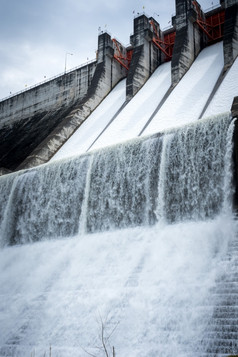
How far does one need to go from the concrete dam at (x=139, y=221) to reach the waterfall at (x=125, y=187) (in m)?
0.03

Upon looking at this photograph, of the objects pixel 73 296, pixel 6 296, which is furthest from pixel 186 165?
pixel 6 296

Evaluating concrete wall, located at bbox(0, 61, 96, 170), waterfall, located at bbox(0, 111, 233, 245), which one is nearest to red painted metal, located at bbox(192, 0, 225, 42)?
concrete wall, located at bbox(0, 61, 96, 170)

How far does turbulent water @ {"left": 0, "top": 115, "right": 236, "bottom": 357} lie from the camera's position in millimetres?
6087

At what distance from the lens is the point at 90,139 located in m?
14.9

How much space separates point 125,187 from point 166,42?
10990 mm

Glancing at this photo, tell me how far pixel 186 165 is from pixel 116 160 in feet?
6.91

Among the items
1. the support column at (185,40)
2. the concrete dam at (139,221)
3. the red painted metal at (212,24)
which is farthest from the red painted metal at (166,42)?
the red painted metal at (212,24)

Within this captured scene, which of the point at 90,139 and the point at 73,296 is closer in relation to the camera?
the point at 73,296

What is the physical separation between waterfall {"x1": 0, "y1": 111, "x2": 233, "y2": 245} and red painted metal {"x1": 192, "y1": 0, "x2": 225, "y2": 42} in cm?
895

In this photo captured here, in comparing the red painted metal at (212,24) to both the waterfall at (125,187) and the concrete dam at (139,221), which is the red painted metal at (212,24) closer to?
the concrete dam at (139,221)

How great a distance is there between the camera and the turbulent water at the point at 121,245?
6.09 meters

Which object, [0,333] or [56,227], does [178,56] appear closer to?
[56,227]

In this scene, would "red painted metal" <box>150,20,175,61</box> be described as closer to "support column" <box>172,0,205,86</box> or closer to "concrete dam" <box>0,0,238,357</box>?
"concrete dam" <box>0,0,238,357</box>

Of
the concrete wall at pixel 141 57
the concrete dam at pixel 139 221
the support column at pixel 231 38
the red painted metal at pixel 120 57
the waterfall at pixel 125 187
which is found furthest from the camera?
the red painted metal at pixel 120 57
